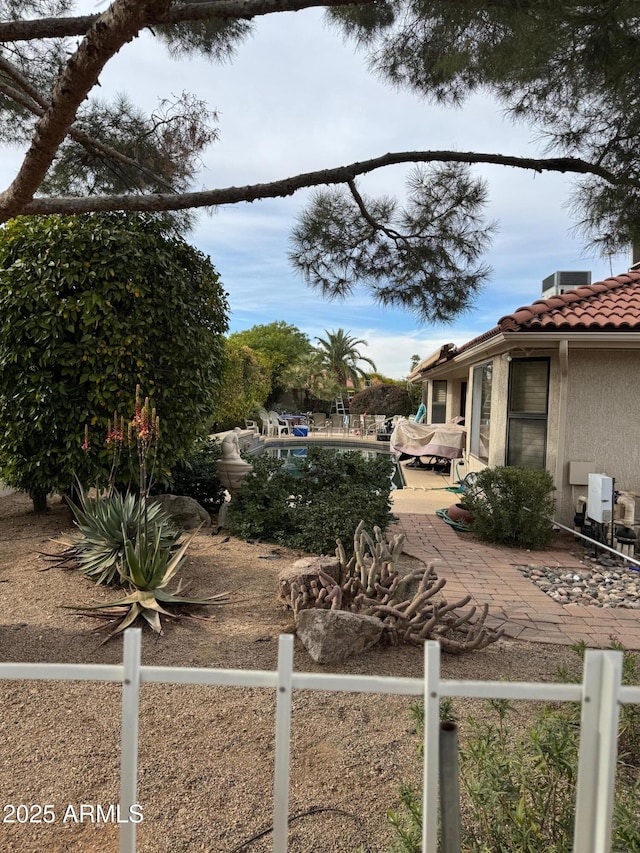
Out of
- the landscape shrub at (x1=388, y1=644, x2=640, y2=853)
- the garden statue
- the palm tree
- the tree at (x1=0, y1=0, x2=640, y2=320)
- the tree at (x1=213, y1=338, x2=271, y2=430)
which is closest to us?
the landscape shrub at (x1=388, y1=644, x2=640, y2=853)

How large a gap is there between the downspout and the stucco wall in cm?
8

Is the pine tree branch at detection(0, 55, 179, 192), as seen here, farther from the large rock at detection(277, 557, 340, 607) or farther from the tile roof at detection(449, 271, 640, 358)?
the tile roof at detection(449, 271, 640, 358)

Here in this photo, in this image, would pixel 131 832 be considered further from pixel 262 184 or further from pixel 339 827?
pixel 262 184

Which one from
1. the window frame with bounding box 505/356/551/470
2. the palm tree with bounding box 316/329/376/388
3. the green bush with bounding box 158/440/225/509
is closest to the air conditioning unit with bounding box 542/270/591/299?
the window frame with bounding box 505/356/551/470

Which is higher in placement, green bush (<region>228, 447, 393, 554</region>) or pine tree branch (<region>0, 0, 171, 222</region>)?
pine tree branch (<region>0, 0, 171, 222</region>)

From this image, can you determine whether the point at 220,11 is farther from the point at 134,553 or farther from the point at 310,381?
the point at 310,381

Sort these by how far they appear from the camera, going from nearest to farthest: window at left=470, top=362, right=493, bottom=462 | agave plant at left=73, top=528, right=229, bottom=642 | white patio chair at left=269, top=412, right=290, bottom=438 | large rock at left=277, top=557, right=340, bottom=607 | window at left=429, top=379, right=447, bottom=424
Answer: agave plant at left=73, top=528, right=229, bottom=642 → large rock at left=277, top=557, right=340, bottom=607 → window at left=470, top=362, right=493, bottom=462 → window at left=429, top=379, right=447, bottom=424 → white patio chair at left=269, top=412, right=290, bottom=438

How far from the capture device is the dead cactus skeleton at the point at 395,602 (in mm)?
3814

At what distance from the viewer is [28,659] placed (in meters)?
3.53

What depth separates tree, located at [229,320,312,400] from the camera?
1679 inches

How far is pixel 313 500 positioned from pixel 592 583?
3.11 meters

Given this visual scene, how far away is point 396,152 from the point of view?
472cm

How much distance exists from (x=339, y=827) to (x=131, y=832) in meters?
0.94

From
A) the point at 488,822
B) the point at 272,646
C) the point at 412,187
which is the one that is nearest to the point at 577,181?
the point at 412,187
